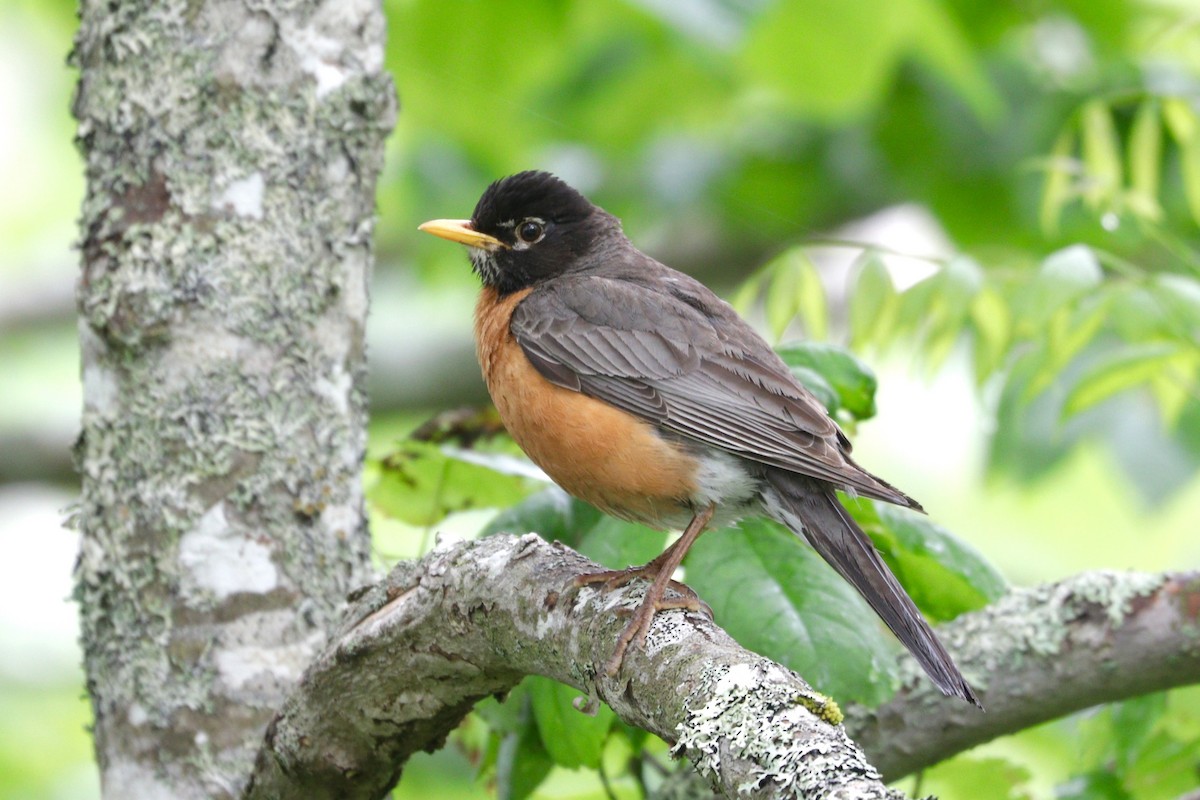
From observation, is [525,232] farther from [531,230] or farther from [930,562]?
[930,562]

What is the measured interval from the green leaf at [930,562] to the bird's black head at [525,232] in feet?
5.21

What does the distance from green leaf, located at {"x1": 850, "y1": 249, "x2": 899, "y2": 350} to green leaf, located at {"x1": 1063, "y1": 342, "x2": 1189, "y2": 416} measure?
1.95 feet

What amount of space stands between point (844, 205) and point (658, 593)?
519 cm

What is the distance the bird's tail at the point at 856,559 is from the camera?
271cm

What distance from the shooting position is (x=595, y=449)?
3.52m

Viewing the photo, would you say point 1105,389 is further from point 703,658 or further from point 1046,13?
point 1046,13

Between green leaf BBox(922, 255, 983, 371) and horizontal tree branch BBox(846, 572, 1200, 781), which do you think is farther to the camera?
green leaf BBox(922, 255, 983, 371)

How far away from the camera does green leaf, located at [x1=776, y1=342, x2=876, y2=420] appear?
3240mm

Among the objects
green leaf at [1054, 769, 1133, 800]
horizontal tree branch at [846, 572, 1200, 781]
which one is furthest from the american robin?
green leaf at [1054, 769, 1133, 800]

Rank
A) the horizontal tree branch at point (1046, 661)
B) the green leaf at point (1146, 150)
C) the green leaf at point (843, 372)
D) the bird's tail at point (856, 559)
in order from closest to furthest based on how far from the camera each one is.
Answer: the bird's tail at point (856, 559) → the horizontal tree branch at point (1046, 661) → the green leaf at point (843, 372) → the green leaf at point (1146, 150)

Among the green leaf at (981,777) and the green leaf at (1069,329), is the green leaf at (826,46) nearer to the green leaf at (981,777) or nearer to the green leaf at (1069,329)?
the green leaf at (1069,329)

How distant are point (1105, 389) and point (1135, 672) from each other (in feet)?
2.55

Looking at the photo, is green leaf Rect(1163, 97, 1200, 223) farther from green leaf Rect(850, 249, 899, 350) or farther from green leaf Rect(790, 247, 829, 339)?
green leaf Rect(790, 247, 829, 339)

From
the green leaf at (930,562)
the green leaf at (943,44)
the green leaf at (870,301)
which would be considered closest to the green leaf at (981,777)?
the green leaf at (930,562)
